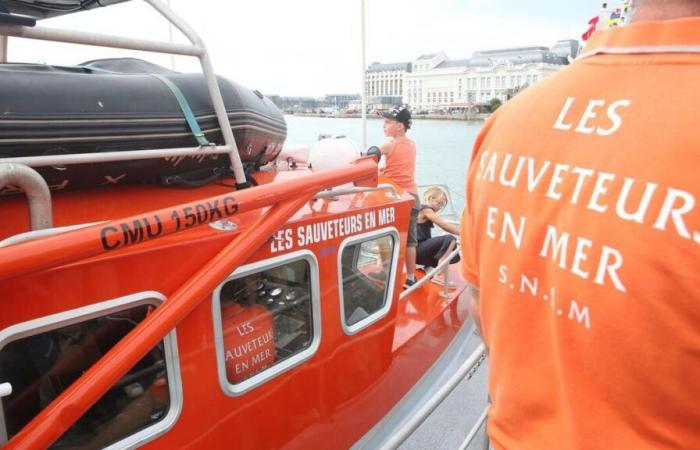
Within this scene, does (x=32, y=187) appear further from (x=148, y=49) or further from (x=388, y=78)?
(x=388, y=78)

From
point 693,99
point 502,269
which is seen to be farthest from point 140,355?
point 693,99

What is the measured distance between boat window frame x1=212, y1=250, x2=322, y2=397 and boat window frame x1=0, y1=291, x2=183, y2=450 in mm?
165

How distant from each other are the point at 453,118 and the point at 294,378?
81.7 feet

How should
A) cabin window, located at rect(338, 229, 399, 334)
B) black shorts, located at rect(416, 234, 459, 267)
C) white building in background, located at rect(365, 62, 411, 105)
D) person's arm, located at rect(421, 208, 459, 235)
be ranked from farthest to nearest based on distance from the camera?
white building in background, located at rect(365, 62, 411, 105)
person's arm, located at rect(421, 208, 459, 235)
black shorts, located at rect(416, 234, 459, 267)
cabin window, located at rect(338, 229, 399, 334)

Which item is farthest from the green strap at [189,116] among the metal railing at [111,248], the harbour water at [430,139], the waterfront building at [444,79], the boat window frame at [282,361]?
the waterfront building at [444,79]

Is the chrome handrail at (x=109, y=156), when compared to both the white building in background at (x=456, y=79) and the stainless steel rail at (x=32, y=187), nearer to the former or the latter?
the stainless steel rail at (x=32, y=187)

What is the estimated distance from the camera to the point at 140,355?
4.50 feet

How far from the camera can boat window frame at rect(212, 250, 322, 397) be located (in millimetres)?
1743

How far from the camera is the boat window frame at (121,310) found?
1277mm

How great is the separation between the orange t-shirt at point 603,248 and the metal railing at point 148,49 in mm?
1202

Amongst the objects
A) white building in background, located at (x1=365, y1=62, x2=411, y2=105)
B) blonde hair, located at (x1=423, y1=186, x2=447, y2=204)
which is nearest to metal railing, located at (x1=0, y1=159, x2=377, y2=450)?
blonde hair, located at (x1=423, y1=186, x2=447, y2=204)

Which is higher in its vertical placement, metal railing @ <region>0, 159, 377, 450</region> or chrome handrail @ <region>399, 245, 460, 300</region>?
metal railing @ <region>0, 159, 377, 450</region>

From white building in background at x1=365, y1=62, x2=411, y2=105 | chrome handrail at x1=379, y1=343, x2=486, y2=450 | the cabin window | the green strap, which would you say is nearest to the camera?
chrome handrail at x1=379, y1=343, x2=486, y2=450

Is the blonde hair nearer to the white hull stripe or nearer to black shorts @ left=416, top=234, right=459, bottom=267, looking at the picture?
black shorts @ left=416, top=234, right=459, bottom=267
